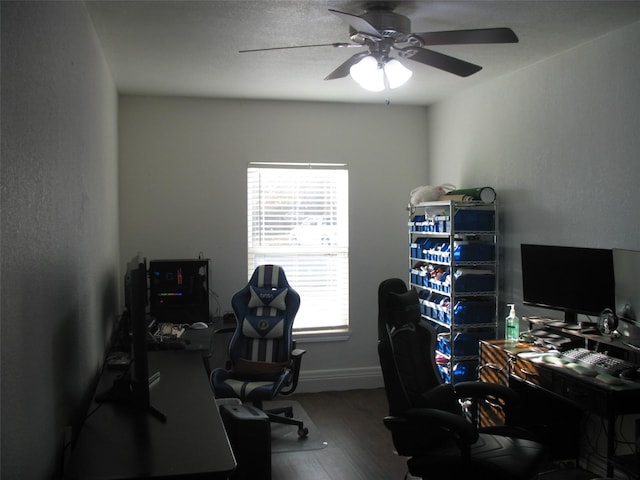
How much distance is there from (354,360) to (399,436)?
293cm

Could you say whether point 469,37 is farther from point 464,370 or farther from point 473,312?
point 464,370

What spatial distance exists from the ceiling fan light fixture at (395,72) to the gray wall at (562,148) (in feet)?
4.39

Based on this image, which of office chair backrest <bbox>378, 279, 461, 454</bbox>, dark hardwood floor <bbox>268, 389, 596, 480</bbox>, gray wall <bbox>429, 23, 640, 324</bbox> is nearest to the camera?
office chair backrest <bbox>378, 279, 461, 454</bbox>

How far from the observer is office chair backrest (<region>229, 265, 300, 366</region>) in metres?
4.34

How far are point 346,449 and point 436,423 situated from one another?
1.69 metres

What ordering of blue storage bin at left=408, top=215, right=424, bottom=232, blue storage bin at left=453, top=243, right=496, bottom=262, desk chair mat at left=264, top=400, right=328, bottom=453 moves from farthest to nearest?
blue storage bin at left=408, top=215, right=424, bottom=232 < blue storage bin at left=453, top=243, right=496, bottom=262 < desk chair mat at left=264, top=400, right=328, bottom=453

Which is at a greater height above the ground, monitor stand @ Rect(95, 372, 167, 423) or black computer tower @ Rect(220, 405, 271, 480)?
monitor stand @ Rect(95, 372, 167, 423)

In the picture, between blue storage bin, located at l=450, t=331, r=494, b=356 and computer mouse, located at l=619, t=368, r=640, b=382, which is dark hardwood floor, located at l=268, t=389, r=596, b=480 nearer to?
computer mouse, located at l=619, t=368, r=640, b=382

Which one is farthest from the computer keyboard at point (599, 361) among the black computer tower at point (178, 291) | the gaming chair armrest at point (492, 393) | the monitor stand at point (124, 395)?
the black computer tower at point (178, 291)

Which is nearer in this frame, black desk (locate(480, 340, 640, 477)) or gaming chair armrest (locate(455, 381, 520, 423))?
black desk (locate(480, 340, 640, 477))

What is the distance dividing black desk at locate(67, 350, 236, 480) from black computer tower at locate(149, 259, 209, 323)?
1846 mm

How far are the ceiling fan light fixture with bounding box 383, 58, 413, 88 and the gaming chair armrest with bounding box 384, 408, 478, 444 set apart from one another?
1.68 metres

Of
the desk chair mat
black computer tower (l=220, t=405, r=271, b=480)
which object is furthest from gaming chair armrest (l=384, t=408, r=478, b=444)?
the desk chair mat

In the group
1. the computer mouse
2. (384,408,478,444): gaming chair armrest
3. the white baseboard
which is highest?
the computer mouse
